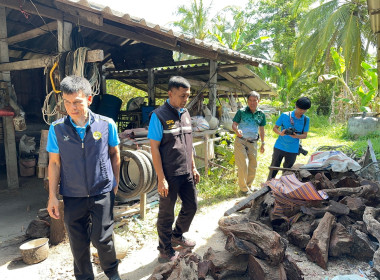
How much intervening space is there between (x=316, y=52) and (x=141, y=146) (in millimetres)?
16868

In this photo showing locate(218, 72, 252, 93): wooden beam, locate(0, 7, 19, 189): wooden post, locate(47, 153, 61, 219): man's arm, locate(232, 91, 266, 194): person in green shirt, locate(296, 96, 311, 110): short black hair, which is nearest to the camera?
locate(47, 153, 61, 219): man's arm

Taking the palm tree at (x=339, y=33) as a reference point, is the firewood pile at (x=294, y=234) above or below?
below

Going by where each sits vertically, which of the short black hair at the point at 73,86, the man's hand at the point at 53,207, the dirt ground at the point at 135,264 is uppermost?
the short black hair at the point at 73,86

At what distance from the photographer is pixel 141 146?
4789mm

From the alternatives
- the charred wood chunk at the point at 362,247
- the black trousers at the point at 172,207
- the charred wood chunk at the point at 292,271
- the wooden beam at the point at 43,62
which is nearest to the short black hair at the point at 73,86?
the black trousers at the point at 172,207

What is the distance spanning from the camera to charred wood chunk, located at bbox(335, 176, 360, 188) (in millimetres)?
3910

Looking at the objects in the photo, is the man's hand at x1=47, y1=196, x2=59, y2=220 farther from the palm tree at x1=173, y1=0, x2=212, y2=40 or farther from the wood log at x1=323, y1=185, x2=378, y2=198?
the palm tree at x1=173, y1=0, x2=212, y2=40

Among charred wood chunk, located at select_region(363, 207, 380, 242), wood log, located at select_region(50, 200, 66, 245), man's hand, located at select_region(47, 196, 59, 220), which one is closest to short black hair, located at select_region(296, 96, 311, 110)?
charred wood chunk, located at select_region(363, 207, 380, 242)

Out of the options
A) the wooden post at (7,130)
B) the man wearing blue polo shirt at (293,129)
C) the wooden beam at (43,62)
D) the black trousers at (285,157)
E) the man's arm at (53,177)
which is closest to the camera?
→ the man's arm at (53,177)

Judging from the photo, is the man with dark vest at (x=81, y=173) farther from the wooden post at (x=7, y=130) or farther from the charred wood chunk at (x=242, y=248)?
the wooden post at (x=7, y=130)

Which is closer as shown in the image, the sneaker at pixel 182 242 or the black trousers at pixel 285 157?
the sneaker at pixel 182 242

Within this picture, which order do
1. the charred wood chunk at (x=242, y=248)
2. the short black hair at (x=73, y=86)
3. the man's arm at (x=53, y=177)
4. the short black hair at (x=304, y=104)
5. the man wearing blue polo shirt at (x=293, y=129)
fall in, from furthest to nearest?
the man wearing blue polo shirt at (x=293, y=129)
the short black hair at (x=304, y=104)
the charred wood chunk at (x=242, y=248)
the man's arm at (x=53, y=177)
the short black hair at (x=73, y=86)

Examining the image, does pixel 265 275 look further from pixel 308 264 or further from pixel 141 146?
pixel 141 146

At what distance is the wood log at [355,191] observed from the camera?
3.66 meters
